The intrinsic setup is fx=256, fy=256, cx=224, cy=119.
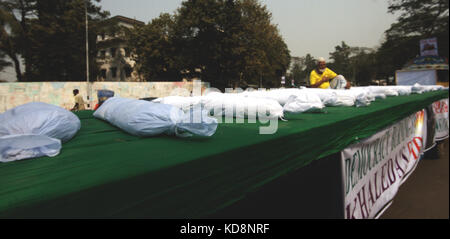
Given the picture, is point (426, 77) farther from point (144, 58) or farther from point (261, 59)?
point (144, 58)

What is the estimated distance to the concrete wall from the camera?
48.7 ft

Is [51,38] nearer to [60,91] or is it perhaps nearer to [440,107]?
[60,91]

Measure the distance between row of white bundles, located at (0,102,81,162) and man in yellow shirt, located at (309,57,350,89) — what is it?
4.14 meters

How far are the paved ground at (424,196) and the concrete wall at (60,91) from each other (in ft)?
35.4

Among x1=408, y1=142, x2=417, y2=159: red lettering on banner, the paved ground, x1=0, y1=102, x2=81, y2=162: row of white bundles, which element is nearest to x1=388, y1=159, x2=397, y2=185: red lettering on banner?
the paved ground

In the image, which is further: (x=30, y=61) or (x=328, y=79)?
(x=30, y=61)

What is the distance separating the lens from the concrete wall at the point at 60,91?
48.7 ft

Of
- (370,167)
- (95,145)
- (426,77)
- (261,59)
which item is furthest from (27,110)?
(261,59)

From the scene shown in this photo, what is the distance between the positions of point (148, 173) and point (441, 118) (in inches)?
300

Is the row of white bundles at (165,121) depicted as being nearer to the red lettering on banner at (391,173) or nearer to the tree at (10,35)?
the red lettering on banner at (391,173)

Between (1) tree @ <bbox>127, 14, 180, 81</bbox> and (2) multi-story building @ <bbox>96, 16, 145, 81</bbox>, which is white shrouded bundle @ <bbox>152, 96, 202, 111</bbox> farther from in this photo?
(2) multi-story building @ <bbox>96, 16, 145, 81</bbox>

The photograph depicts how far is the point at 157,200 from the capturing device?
2.75 feet

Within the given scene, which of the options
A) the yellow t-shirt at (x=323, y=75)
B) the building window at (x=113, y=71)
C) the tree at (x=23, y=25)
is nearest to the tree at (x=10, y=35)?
the tree at (x=23, y=25)

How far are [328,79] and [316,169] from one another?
2.97 m
